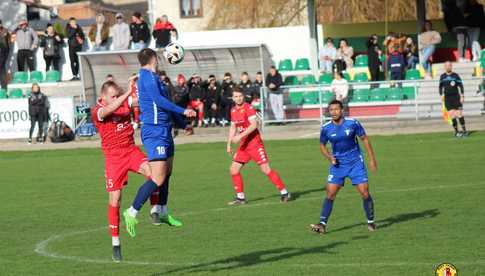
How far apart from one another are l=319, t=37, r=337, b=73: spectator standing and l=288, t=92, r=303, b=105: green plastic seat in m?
4.01

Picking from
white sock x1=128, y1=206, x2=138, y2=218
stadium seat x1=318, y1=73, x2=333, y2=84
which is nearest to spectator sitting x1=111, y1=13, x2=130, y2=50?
stadium seat x1=318, y1=73, x2=333, y2=84

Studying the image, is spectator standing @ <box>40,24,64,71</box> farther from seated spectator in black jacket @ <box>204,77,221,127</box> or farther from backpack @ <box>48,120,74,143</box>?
seated spectator in black jacket @ <box>204,77,221,127</box>

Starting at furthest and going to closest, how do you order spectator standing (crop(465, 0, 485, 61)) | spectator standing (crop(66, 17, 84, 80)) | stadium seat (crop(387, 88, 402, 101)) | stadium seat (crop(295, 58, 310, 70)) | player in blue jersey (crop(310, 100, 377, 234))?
spectator standing (crop(66, 17, 84, 80)), stadium seat (crop(295, 58, 310, 70)), spectator standing (crop(465, 0, 485, 61)), stadium seat (crop(387, 88, 402, 101)), player in blue jersey (crop(310, 100, 377, 234))

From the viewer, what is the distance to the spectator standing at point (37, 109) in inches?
1407

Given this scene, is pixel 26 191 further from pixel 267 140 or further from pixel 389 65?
pixel 389 65

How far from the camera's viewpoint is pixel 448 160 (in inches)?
978

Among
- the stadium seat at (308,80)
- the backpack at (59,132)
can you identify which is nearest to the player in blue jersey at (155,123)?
the backpack at (59,132)

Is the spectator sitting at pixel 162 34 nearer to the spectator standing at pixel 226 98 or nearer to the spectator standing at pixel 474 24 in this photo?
the spectator standing at pixel 226 98

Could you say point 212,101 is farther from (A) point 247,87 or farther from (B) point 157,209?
(B) point 157,209

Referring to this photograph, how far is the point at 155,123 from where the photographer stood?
14195 mm

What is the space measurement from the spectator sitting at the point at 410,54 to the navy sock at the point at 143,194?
980 inches

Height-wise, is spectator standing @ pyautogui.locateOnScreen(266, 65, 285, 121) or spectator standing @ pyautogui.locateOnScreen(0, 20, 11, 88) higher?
spectator standing @ pyautogui.locateOnScreen(0, 20, 11, 88)

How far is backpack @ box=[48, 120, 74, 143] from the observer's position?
1421 inches

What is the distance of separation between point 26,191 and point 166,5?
123 feet
